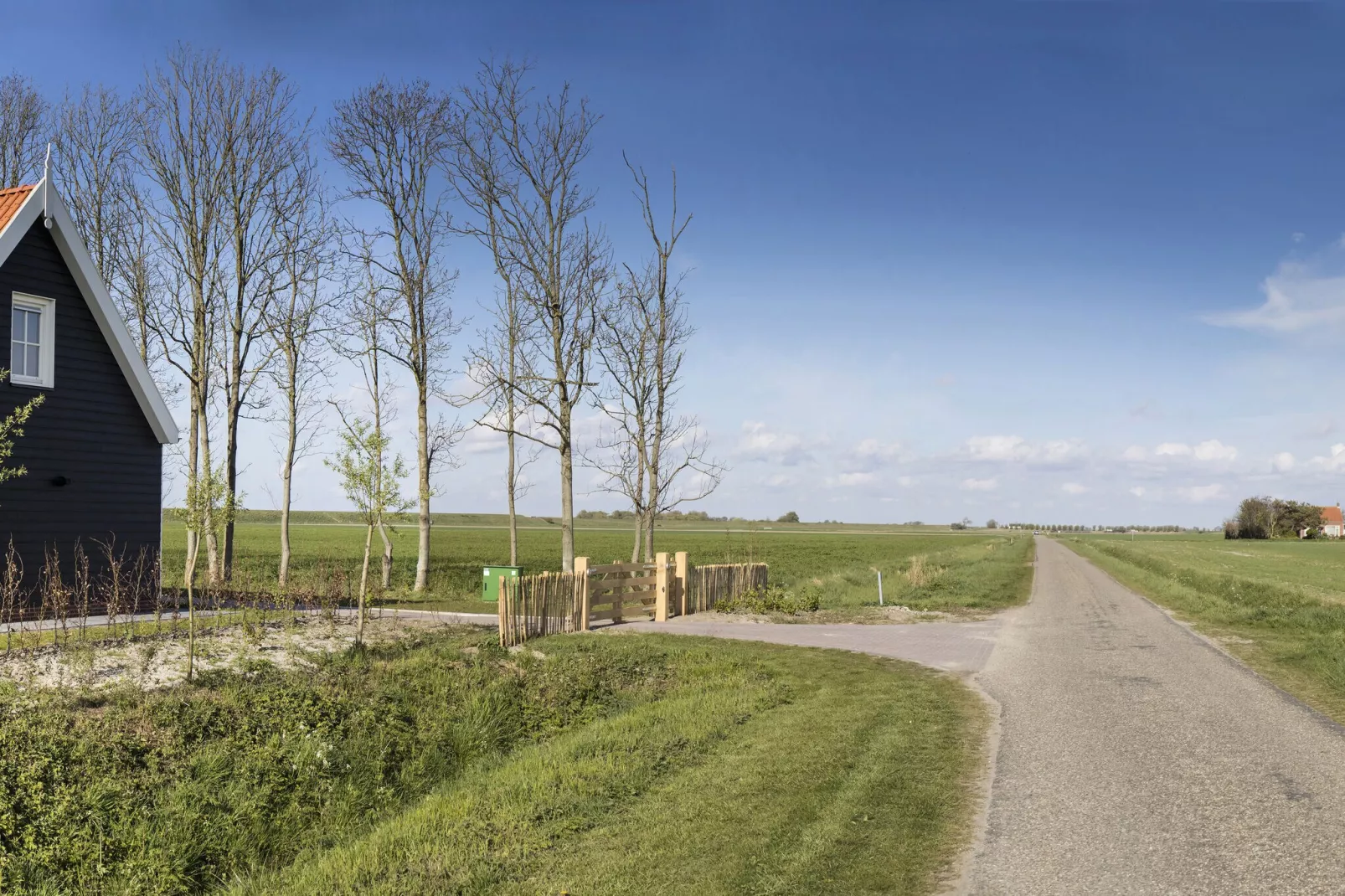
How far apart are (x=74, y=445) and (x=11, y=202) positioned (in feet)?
15.5

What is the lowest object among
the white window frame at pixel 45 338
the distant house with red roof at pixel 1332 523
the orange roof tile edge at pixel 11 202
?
the distant house with red roof at pixel 1332 523

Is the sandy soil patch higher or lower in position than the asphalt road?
higher

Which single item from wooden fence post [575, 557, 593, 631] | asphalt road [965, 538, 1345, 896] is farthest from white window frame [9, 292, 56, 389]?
asphalt road [965, 538, 1345, 896]

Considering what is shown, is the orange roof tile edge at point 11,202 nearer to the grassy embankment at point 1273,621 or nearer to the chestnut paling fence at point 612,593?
the chestnut paling fence at point 612,593

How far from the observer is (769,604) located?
23.8 meters

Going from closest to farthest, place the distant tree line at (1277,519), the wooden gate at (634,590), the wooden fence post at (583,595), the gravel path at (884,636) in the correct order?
1. the gravel path at (884,636)
2. the wooden fence post at (583,595)
3. the wooden gate at (634,590)
4. the distant tree line at (1277,519)

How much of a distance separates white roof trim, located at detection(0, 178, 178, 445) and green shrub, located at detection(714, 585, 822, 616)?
13.4 m

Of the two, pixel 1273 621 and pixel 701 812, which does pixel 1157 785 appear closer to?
pixel 701 812

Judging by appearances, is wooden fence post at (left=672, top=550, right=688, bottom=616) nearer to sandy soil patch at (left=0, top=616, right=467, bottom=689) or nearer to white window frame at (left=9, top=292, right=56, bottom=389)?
sandy soil patch at (left=0, top=616, right=467, bottom=689)

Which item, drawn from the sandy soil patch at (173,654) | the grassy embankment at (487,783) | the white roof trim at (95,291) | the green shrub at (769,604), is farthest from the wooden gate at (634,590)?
the white roof trim at (95,291)

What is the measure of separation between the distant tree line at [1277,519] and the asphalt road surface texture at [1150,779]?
151419 mm

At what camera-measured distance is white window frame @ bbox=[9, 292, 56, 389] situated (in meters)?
17.3

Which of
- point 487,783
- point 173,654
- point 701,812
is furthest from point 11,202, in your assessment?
point 701,812

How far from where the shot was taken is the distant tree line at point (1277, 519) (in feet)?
466
